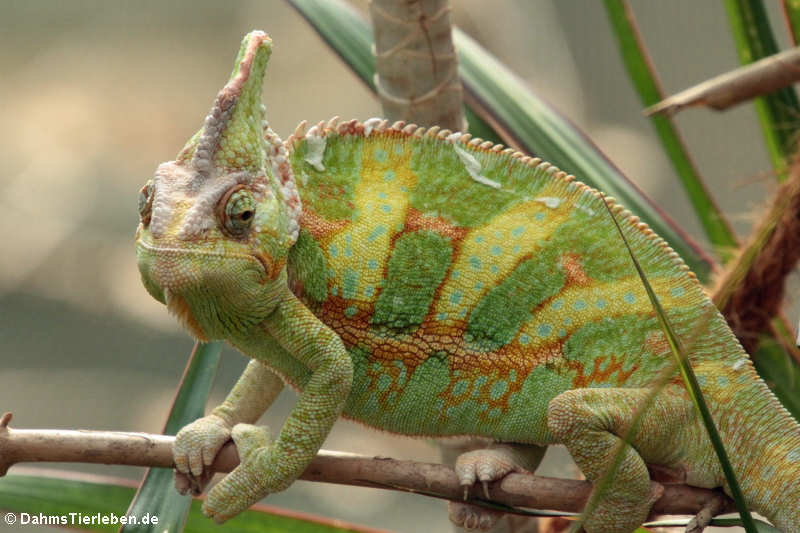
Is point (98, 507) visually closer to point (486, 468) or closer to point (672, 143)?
point (486, 468)

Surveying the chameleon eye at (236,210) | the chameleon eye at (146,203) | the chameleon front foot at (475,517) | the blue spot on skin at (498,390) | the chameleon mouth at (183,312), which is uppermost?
the chameleon eye at (146,203)

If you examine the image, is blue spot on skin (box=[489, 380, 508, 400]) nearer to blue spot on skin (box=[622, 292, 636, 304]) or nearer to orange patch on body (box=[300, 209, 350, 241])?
blue spot on skin (box=[622, 292, 636, 304])

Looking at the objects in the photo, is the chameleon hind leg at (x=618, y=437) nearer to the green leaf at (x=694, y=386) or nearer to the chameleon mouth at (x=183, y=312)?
the green leaf at (x=694, y=386)

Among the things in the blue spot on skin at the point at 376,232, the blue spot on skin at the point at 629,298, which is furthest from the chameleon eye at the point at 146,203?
the blue spot on skin at the point at 629,298

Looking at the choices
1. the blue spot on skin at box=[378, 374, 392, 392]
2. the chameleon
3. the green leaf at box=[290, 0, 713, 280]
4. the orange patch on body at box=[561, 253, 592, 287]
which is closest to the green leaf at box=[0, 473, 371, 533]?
the chameleon

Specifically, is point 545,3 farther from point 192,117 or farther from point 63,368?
point 63,368

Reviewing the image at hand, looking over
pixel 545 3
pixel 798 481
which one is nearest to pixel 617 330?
pixel 798 481
